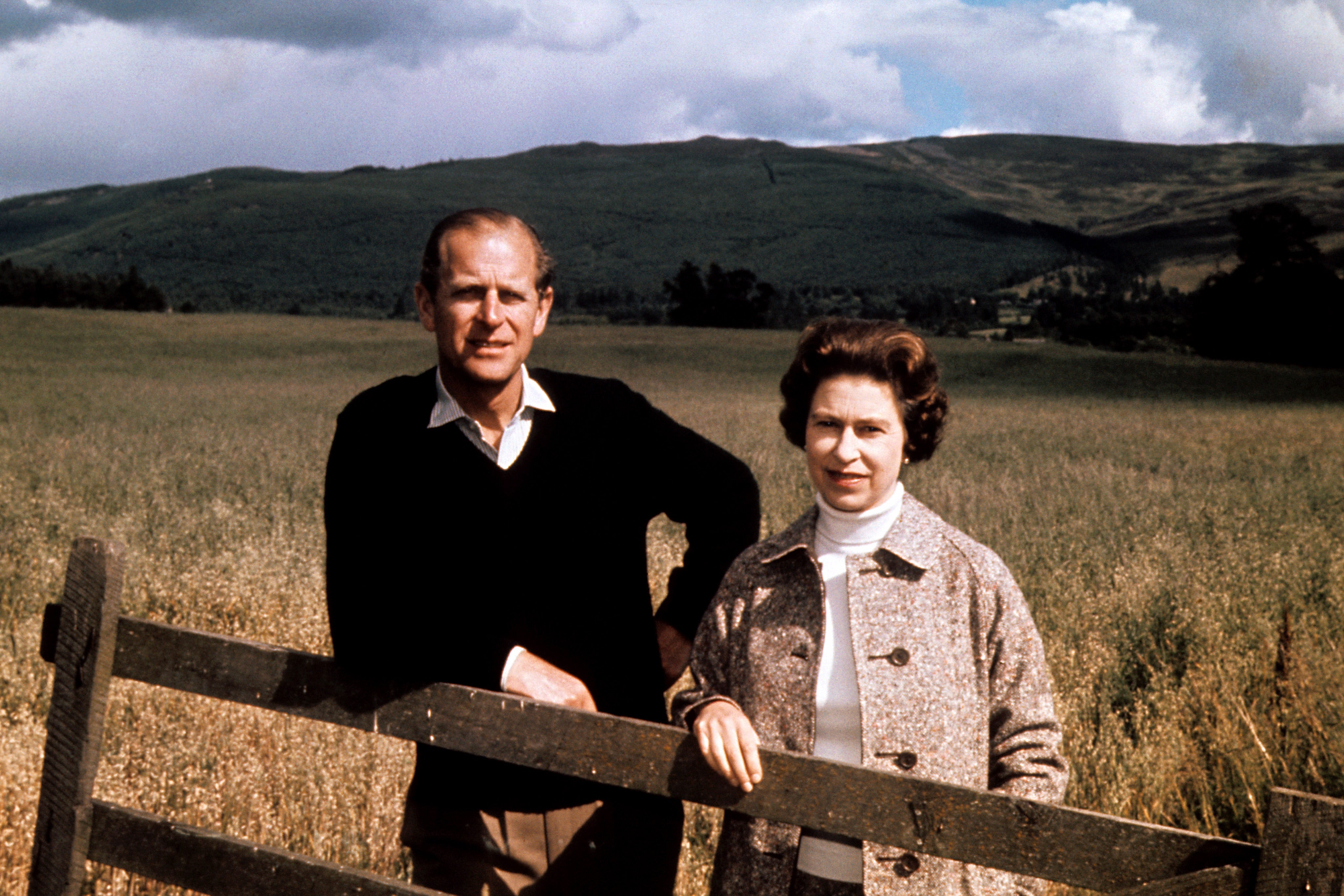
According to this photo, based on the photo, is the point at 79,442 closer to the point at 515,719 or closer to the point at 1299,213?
the point at 515,719

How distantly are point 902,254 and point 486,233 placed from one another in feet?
511

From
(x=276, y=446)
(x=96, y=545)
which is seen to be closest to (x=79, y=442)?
(x=276, y=446)

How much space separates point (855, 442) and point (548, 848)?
122 cm

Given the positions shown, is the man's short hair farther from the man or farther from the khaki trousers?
the khaki trousers

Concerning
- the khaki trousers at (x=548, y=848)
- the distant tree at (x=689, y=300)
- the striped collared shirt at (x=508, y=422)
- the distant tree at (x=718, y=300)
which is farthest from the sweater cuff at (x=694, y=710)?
the distant tree at (x=689, y=300)

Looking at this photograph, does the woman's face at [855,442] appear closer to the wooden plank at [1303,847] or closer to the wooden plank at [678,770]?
the wooden plank at [678,770]

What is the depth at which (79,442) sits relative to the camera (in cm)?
1412

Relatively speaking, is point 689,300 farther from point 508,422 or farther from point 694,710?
point 694,710

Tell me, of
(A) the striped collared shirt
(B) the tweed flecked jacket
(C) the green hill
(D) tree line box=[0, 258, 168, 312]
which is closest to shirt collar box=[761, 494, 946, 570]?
(B) the tweed flecked jacket

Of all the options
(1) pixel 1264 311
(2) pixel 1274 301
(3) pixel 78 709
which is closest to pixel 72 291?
(1) pixel 1264 311

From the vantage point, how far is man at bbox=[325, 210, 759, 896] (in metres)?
2.45

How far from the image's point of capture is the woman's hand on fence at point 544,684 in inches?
90.0

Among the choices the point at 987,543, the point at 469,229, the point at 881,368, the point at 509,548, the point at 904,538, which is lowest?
the point at 987,543

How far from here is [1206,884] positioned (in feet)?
5.16
